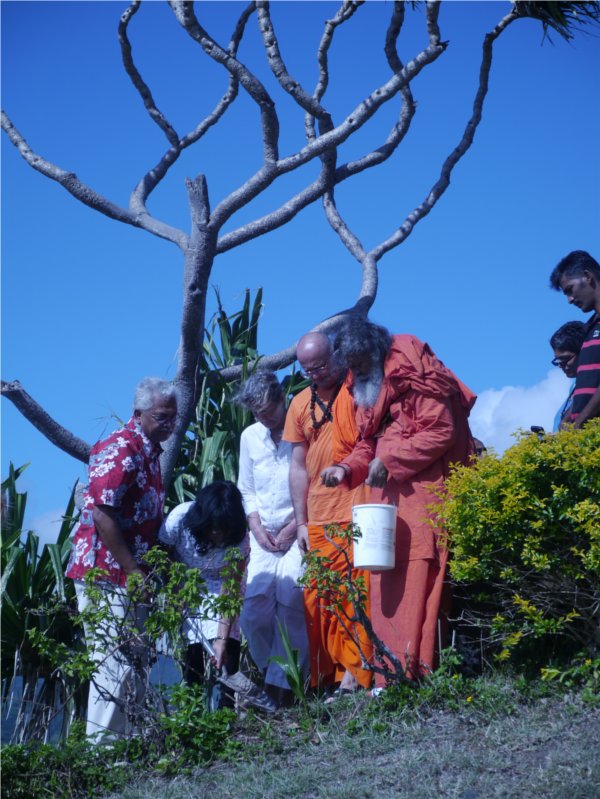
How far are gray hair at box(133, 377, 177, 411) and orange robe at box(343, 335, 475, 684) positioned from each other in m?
1.09

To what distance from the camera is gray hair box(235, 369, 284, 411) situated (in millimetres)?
6324

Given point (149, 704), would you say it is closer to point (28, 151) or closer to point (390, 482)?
point (390, 482)

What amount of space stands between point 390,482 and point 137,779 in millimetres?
2041

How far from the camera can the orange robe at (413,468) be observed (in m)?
5.55

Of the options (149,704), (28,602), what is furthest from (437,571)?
(28,602)

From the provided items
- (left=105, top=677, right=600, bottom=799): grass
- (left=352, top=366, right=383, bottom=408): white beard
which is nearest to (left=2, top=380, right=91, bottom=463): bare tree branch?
(left=352, top=366, right=383, bottom=408): white beard

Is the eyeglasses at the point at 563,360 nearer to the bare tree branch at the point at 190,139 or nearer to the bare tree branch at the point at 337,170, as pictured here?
the bare tree branch at the point at 337,170

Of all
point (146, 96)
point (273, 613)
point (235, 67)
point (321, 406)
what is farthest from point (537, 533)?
point (146, 96)

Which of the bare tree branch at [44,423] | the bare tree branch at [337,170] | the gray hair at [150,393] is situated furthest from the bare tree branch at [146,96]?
the gray hair at [150,393]

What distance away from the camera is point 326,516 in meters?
6.11

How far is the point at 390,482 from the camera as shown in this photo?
588cm

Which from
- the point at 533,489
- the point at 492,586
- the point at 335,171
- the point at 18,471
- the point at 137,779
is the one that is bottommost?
the point at 137,779

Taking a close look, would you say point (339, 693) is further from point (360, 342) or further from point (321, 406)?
point (360, 342)

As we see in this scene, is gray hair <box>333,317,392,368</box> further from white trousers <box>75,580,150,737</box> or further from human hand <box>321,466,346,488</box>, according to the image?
white trousers <box>75,580,150,737</box>
